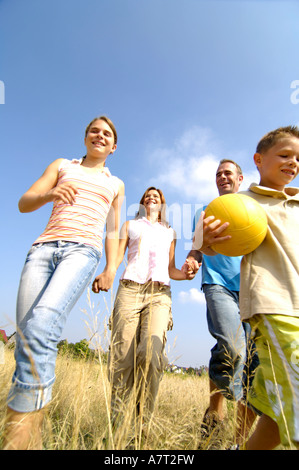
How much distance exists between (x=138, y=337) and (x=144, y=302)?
1.24 feet

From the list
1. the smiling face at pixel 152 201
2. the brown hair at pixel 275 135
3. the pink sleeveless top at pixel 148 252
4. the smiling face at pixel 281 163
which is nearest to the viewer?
the smiling face at pixel 281 163

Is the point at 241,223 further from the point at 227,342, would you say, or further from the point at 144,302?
the point at 144,302

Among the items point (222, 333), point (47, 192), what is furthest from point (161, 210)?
point (47, 192)

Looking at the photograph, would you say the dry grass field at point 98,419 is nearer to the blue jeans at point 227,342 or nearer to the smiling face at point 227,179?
the blue jeans at point 227,342

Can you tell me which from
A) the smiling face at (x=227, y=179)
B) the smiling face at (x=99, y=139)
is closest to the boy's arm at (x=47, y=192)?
the smiling face at (x=99, y=139)

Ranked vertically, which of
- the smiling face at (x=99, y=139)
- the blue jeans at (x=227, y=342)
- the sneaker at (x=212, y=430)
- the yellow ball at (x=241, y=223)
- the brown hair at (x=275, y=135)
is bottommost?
the sneaker at (x=212, y=430)

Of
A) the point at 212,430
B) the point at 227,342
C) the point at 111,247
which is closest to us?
the point at 212,430

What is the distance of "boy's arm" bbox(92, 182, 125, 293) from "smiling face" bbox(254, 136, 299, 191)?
1493 millimetres

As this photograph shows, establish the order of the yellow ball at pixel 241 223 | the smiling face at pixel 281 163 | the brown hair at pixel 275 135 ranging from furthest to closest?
the brown hair at pixel 275 135 < the smiling face at pixel 281 163 < the yellow ball at pixel 241 223

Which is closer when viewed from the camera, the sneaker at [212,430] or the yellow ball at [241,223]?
A: the yellow ball at [241,223]

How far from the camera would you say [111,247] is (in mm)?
3164

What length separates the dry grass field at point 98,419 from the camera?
190 cm
